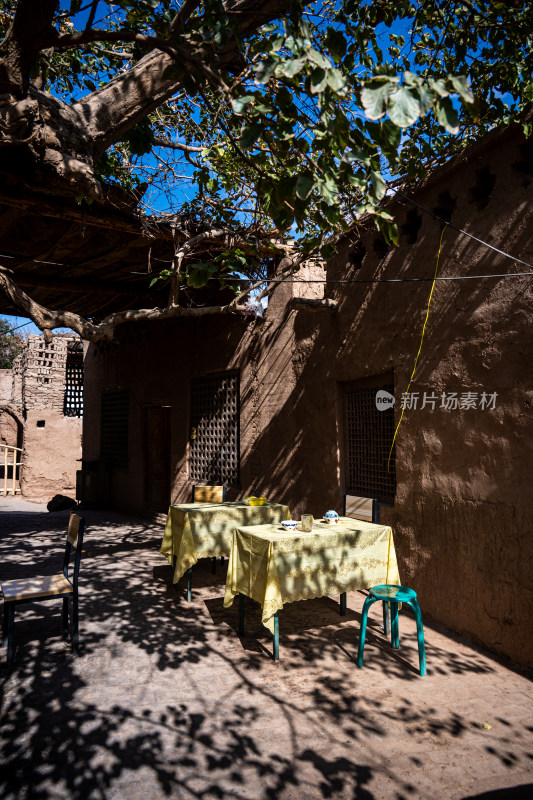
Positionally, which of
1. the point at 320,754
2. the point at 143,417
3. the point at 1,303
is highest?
the point at 1,303

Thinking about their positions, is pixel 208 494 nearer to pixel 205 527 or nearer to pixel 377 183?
pixel 205 527

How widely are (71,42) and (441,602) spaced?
5143 millimetres

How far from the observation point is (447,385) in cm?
440

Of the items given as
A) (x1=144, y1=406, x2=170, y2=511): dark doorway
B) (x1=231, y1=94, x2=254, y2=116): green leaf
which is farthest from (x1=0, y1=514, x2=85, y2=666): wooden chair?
(x1=144, y1=406, x2=170, y2=511): dark doorway

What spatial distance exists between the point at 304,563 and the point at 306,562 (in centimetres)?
2

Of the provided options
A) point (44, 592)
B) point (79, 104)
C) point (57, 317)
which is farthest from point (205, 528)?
point (79, 104)

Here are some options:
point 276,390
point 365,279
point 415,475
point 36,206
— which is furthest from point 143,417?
point 415,475

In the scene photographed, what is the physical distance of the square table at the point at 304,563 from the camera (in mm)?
3725

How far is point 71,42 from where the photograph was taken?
351 centimetres

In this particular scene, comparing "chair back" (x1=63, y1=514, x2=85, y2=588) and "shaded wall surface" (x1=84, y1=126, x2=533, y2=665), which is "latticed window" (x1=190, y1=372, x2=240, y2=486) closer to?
"shaded wall surface" (x1=84, y1=126, x2=533, y2=665)

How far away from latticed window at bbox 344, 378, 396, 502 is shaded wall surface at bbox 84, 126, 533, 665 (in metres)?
0.14

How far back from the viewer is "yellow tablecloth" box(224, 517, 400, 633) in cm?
372

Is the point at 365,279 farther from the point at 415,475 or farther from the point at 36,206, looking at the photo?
the point at 36,206

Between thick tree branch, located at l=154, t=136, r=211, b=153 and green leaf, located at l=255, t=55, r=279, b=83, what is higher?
thick tree branch, located at l=154, t=136, r=211, b=153
